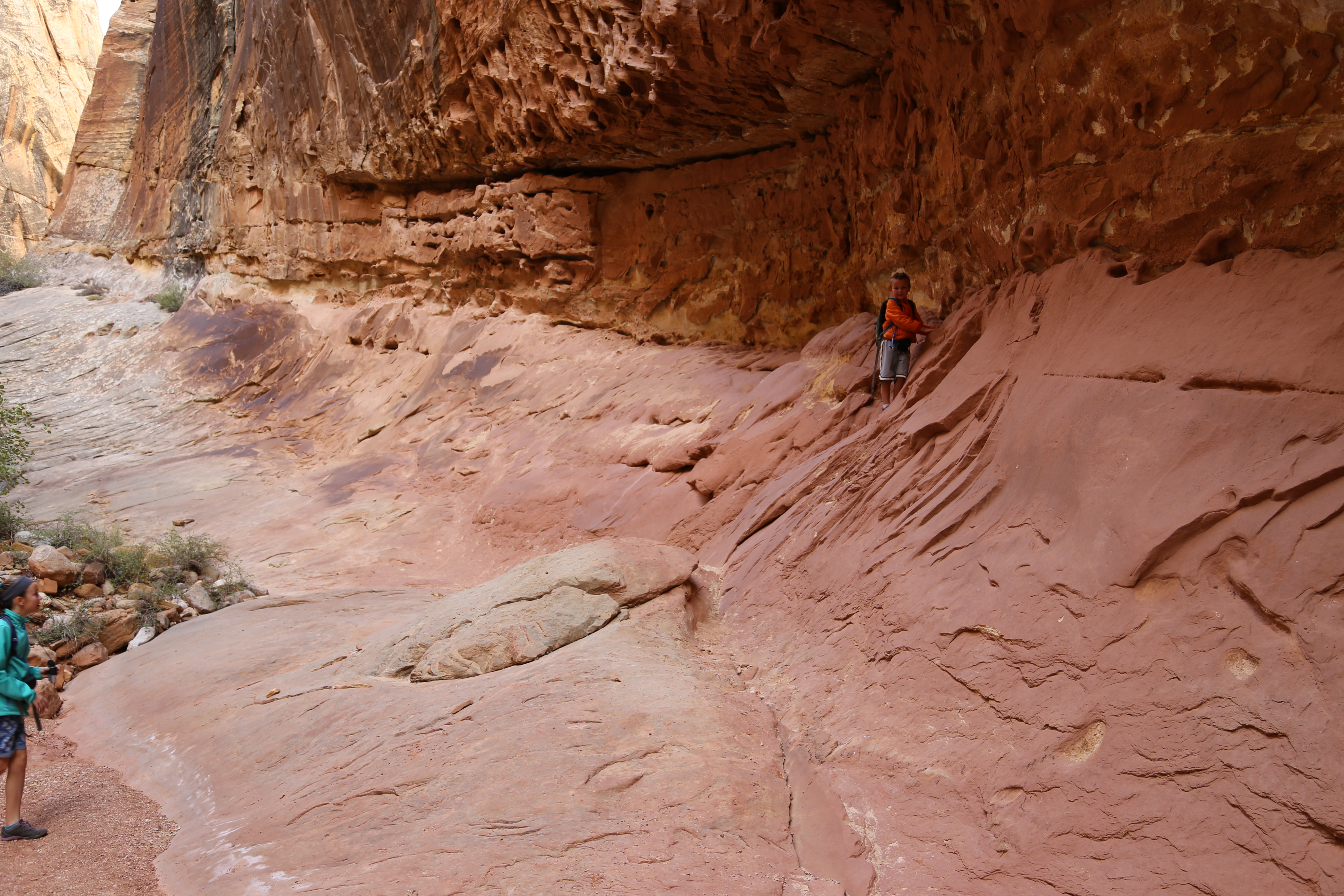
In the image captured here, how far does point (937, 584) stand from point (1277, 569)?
1631mm

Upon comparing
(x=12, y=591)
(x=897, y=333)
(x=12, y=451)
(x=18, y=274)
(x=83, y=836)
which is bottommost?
(x=83, y=836)

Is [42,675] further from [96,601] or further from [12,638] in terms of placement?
[96,601]

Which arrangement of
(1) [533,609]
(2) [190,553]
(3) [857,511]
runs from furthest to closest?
(2) [190,553], (3) [857,511], (1) [533,609]

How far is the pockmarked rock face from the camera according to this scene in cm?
502

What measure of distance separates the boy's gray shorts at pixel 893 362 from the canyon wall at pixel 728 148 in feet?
2.62

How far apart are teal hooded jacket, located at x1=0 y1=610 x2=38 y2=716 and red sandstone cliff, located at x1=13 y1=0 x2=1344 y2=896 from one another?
2.83 feet

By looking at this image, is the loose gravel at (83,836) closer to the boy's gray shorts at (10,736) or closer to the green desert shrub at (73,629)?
the boy's gray shorts at (10,736)

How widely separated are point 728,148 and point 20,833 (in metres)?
9.24

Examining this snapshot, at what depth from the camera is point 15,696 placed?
4.18m

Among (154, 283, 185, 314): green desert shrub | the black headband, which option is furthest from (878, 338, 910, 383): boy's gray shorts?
(154, 283, 185, 314): green desert shrub

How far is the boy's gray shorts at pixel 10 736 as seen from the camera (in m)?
4.15

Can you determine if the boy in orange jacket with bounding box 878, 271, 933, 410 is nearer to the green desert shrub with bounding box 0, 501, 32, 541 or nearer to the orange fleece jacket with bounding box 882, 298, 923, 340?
the orange fleece jacket with bounding box 882, 298, 923, 340

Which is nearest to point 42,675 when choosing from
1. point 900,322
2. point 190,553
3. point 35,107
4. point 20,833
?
point 20,833

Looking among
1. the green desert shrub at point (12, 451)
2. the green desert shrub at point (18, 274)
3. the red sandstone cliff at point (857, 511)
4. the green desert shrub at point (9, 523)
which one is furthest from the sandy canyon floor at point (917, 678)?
the green desert shrub at point (18, 274)
